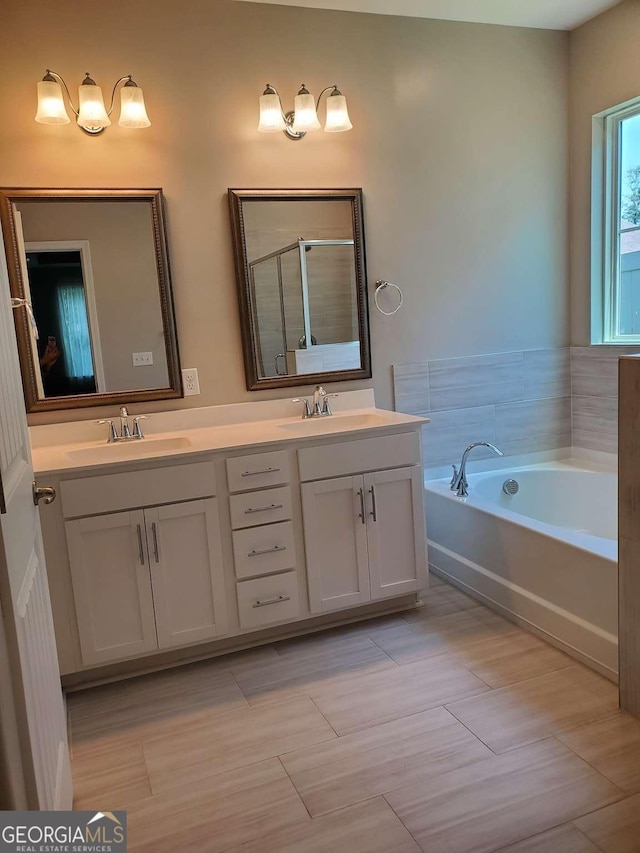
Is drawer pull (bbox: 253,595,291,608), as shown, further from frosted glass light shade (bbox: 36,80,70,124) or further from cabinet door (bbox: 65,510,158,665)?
frosted glass light shade (bbox: 36,80,70,124)

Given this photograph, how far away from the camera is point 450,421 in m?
Answer: 3.38

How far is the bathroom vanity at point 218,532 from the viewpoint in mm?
2305

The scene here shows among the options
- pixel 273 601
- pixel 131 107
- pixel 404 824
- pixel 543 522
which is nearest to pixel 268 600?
pixel 273 601

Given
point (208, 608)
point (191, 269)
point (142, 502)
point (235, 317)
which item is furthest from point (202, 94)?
point (208, 608)

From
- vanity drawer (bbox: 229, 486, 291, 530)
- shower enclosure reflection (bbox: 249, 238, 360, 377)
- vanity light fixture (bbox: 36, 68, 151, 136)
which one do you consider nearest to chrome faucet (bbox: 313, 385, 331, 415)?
shower enclosure reflection (bbox: 249, 238, 360, 377)

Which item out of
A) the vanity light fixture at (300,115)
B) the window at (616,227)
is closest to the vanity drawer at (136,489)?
the vanity light fixture at (300,115)

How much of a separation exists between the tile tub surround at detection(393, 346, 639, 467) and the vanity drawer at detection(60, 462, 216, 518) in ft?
4.02

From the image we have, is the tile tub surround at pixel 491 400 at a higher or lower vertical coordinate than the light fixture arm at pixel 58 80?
lower

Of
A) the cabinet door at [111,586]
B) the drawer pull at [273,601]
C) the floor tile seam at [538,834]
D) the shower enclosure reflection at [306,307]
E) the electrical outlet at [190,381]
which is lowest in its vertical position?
the floor tile seam at [538,834]

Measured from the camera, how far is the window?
10.7ft

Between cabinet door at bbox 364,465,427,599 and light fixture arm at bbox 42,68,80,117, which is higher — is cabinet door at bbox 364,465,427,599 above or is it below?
below

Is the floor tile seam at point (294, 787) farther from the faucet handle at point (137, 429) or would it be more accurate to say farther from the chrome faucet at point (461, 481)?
Result: the chrome faucet at point (461, 481)

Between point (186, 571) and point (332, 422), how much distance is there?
951 mm

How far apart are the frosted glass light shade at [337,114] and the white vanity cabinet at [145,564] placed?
159 cm
